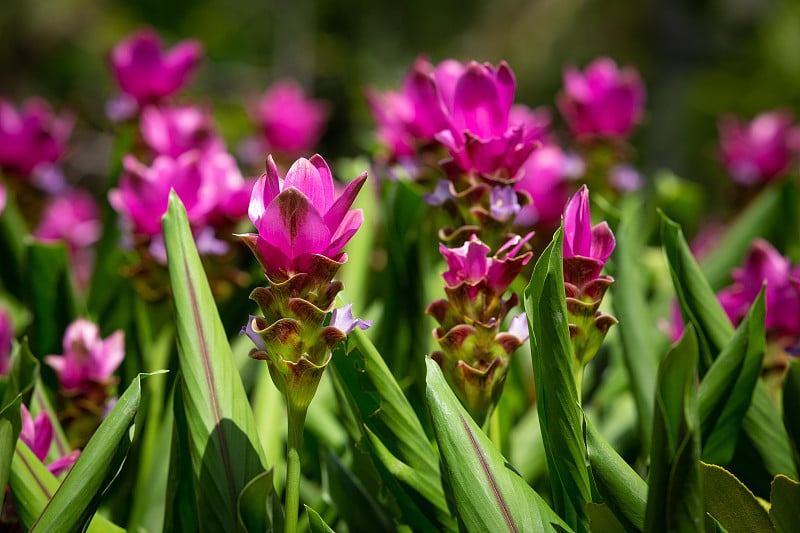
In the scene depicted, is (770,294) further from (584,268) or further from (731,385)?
(584,268)

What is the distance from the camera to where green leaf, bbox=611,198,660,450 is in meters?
0.99

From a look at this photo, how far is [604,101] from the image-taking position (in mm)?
1718

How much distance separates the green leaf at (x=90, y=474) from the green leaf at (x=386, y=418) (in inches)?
8.0

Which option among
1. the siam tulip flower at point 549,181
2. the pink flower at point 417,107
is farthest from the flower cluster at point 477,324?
the siam tulip flower at point 549,181

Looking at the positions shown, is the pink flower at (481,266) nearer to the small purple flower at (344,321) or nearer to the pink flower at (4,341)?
the small purple flower at (344,321)

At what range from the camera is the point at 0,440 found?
2.29 ft

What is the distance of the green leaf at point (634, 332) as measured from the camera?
99 cm

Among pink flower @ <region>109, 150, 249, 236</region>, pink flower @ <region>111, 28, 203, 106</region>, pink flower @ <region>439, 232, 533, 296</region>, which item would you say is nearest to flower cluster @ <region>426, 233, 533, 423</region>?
pink flower @ <region>439, 232, 533, 296</region>

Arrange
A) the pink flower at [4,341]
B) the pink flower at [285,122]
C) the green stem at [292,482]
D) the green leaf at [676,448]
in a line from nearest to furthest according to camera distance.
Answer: the green leaf at [676,448], the green stem at [292,482], the pink flower at [4,341], the pink flower at [285,122]

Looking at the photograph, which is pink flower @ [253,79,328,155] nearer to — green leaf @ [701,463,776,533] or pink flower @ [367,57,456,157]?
pink flower @ [367,57,456,157]

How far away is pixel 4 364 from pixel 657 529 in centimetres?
91

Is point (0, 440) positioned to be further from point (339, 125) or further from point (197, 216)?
point (339, 125)

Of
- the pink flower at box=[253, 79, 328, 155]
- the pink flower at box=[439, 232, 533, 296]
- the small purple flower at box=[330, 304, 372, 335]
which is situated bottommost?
the pink flower at box=[253, 79, 328, 155]

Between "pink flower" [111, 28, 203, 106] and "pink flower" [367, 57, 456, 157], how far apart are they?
42 cm
